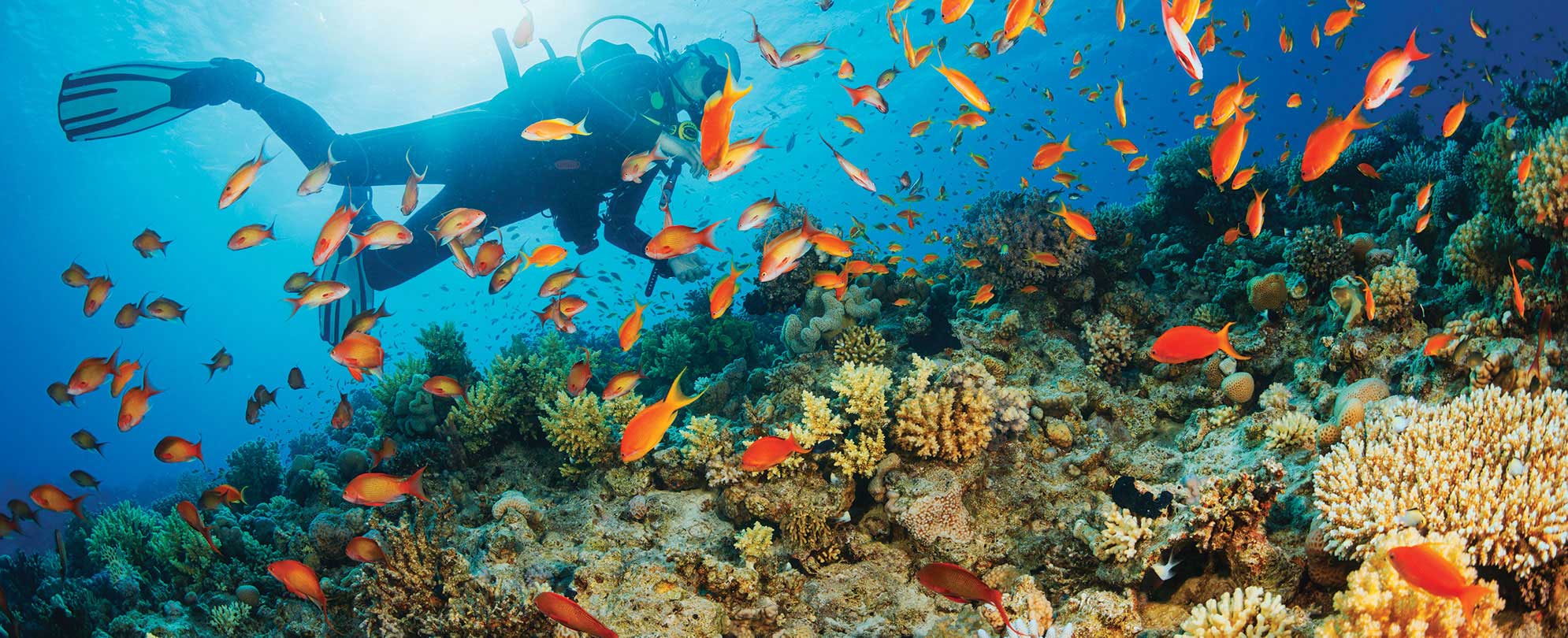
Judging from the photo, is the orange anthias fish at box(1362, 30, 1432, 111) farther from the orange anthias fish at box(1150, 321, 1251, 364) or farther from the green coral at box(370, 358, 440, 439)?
the green coral at box(370, 358, 440, 439)

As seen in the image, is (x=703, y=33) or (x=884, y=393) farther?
(x=703, y=33)

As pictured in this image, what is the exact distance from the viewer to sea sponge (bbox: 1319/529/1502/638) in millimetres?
2215

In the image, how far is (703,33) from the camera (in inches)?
1082

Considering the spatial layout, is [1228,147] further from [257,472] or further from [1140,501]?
[257,472]

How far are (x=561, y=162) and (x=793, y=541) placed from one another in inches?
198

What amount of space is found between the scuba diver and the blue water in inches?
91.0

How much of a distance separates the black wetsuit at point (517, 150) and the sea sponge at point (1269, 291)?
6433 mm

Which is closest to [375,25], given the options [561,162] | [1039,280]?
[561,162]

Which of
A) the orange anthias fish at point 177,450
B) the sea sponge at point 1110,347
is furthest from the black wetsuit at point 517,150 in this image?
the sea sponge at point 1110,347

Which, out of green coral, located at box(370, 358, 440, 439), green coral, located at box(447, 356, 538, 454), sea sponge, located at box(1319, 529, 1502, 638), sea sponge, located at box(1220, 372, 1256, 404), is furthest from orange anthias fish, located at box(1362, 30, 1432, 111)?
green coral, located at box(370, 358, 440, 439)

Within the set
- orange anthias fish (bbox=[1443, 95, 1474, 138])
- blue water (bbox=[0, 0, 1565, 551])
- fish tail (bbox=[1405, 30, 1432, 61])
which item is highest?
fish tail (bbox=[1405, 30, 1432, 61])

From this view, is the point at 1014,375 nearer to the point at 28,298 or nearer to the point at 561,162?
the point at 561,162

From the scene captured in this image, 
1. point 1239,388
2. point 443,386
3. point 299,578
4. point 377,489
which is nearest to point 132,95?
point 443,386

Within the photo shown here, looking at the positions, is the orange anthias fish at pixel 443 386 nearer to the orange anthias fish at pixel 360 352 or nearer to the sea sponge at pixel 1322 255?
the orange anthias fish at pixel 360 352
